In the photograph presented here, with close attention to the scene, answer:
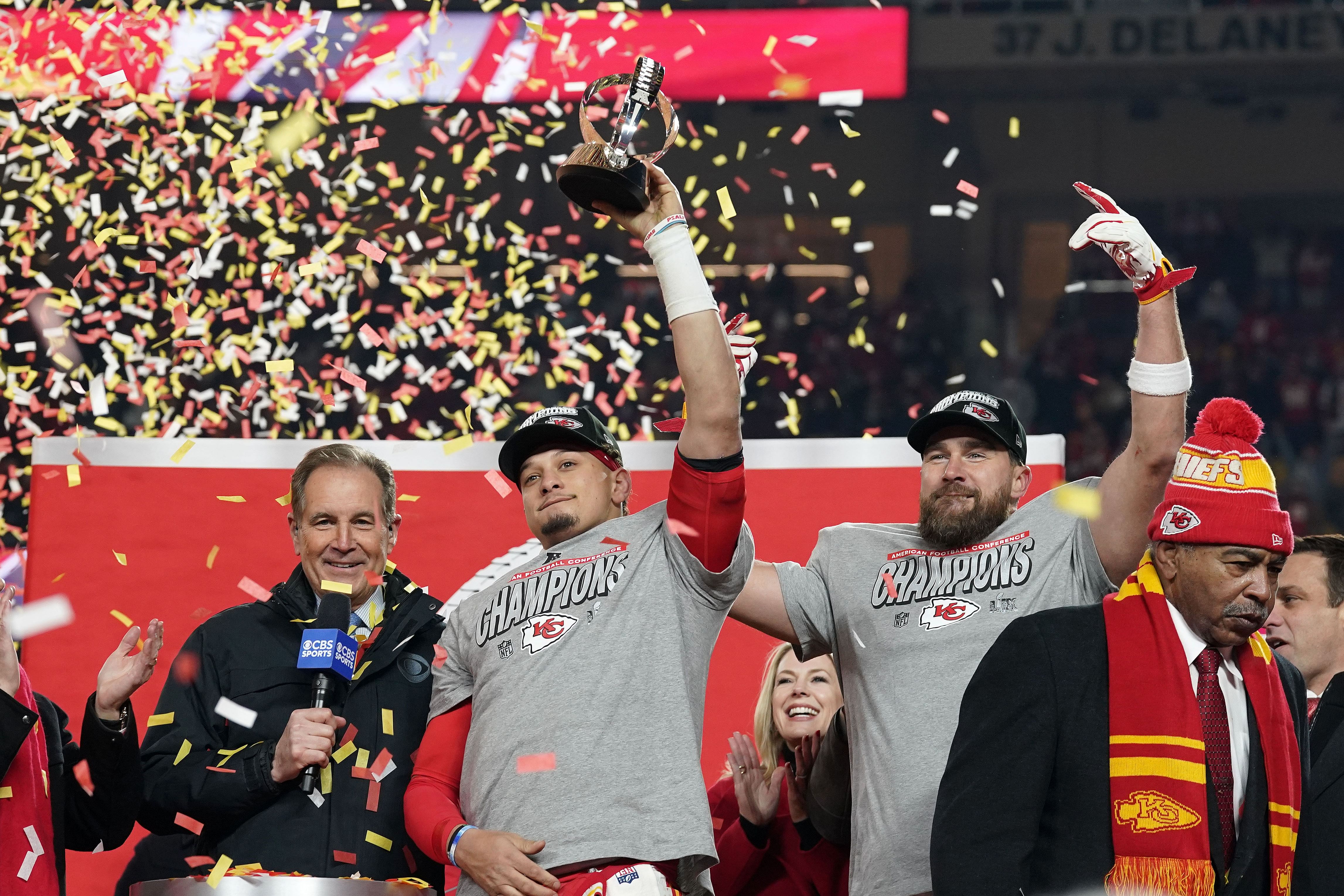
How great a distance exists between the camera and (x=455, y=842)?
7.36 feet

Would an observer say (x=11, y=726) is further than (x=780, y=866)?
No

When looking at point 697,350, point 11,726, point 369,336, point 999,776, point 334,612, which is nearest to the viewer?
point 999,776

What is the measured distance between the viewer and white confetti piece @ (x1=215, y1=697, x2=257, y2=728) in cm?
266

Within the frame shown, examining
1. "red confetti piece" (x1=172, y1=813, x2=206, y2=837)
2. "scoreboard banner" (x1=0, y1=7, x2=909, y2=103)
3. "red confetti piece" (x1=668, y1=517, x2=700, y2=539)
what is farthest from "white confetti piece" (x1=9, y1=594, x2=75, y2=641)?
"scoreboard banner" (x1=0, y1=7, x2=909, y2=103)

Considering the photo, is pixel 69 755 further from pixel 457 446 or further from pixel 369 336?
pixel 369 336

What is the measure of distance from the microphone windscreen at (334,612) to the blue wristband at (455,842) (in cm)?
50

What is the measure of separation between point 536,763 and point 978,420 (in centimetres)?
99

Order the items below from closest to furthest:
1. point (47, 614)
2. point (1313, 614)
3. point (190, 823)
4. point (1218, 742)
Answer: point (1218, 742)
point (1313, 614)
point (190, 823)
point (47, 614)

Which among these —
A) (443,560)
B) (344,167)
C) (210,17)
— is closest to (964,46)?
(344,167)

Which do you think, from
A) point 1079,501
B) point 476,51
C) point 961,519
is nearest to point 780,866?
point 961,519

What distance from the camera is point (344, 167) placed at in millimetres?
8352

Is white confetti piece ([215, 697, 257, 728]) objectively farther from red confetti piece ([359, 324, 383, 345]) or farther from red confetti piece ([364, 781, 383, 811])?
red confetti piece ([359, 324, 383, 345])

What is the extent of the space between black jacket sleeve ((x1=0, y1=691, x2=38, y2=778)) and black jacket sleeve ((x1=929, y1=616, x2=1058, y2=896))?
59.2 inches

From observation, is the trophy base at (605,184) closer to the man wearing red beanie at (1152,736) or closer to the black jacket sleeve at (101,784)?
the man wearing red beanie at (1152,736)
